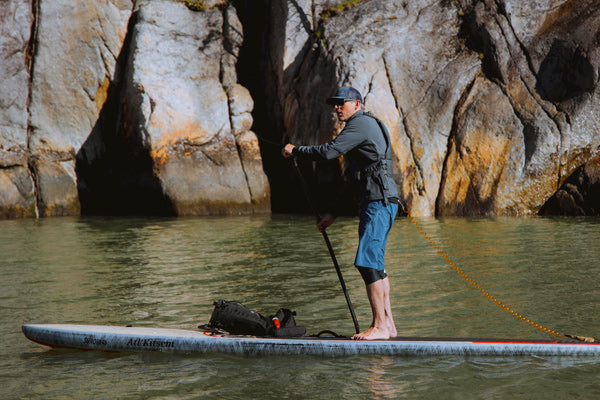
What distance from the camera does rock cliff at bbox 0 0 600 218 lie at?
16203mm

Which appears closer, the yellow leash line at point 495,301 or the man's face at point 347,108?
the man's face at point 347,108

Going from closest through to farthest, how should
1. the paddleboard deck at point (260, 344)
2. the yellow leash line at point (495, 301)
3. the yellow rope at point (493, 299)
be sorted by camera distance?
the paddleboard deck at point (260, 344), the yellow leash line at point (495, 301), the yellow rope at point (493, 299)

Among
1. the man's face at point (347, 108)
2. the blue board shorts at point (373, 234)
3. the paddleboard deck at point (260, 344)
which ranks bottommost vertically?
the paddleboard deck at point (260, 344)

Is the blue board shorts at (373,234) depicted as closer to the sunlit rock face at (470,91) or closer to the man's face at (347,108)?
the man's face at (347,108)

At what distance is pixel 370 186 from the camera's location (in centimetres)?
572

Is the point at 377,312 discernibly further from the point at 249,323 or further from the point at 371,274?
the point at 249,323

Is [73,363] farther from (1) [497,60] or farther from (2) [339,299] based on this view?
(1) [497,60]

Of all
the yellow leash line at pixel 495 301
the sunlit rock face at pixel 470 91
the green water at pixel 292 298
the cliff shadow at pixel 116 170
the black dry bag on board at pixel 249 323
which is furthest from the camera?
the cliff shadow at pixel 116 170

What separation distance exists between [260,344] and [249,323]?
30 cm

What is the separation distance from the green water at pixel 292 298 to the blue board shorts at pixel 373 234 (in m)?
0.80

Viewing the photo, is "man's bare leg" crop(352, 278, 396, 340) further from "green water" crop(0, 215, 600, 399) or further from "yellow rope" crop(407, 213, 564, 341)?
"yellow rope" crop(407, 213, 564, 341)

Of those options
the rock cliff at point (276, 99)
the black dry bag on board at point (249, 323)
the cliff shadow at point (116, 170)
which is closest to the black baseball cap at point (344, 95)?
the black dry bag on board at point (249, 323)

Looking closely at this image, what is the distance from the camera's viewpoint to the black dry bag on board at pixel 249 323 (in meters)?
5.79

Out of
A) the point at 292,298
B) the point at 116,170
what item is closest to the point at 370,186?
the point at 292,298
